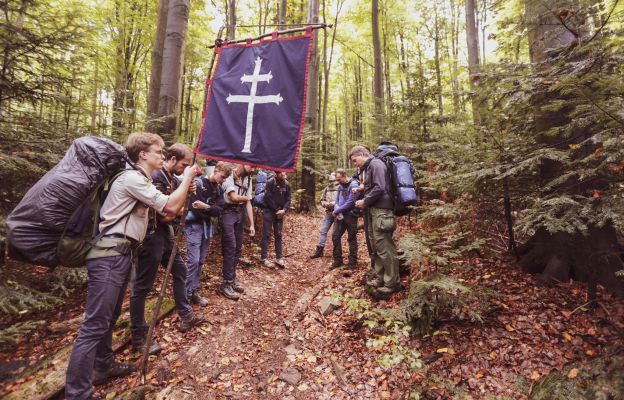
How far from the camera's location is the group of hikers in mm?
2803

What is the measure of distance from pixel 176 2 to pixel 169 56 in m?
1.18

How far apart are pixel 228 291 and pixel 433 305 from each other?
3.52m

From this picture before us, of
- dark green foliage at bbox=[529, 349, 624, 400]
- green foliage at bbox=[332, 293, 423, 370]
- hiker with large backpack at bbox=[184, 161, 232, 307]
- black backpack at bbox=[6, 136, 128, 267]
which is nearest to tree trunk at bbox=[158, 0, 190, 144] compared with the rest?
hiker with large backpack at bbox=[184, 161, 232, 307]

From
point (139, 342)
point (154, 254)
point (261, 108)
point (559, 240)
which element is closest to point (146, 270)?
point (154, 254)

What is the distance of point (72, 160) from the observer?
8.75 feet

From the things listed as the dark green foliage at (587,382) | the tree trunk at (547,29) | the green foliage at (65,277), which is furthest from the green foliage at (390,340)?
the green foliage at (65,277)

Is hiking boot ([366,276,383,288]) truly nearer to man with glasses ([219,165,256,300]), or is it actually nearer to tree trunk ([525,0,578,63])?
man with glasses ([219,165,256,300])

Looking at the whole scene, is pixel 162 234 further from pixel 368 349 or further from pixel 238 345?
pixel 368 349

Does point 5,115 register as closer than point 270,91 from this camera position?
No

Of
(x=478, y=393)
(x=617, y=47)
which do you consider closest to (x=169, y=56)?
(x=617, y=47)

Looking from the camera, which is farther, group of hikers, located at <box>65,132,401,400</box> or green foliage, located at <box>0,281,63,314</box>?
green foliage, located at <box>0,281,63,314</box>

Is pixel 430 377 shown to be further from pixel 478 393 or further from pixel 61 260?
pixel 61 260

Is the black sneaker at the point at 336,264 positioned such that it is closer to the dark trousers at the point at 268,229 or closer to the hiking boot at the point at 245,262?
the dark trousers at the point at 268,229

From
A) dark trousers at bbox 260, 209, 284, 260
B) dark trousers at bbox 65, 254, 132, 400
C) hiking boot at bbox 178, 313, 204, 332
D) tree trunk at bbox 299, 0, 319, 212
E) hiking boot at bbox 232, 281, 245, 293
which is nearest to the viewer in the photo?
dark trousers at bbox 65, 254, 132, 400
